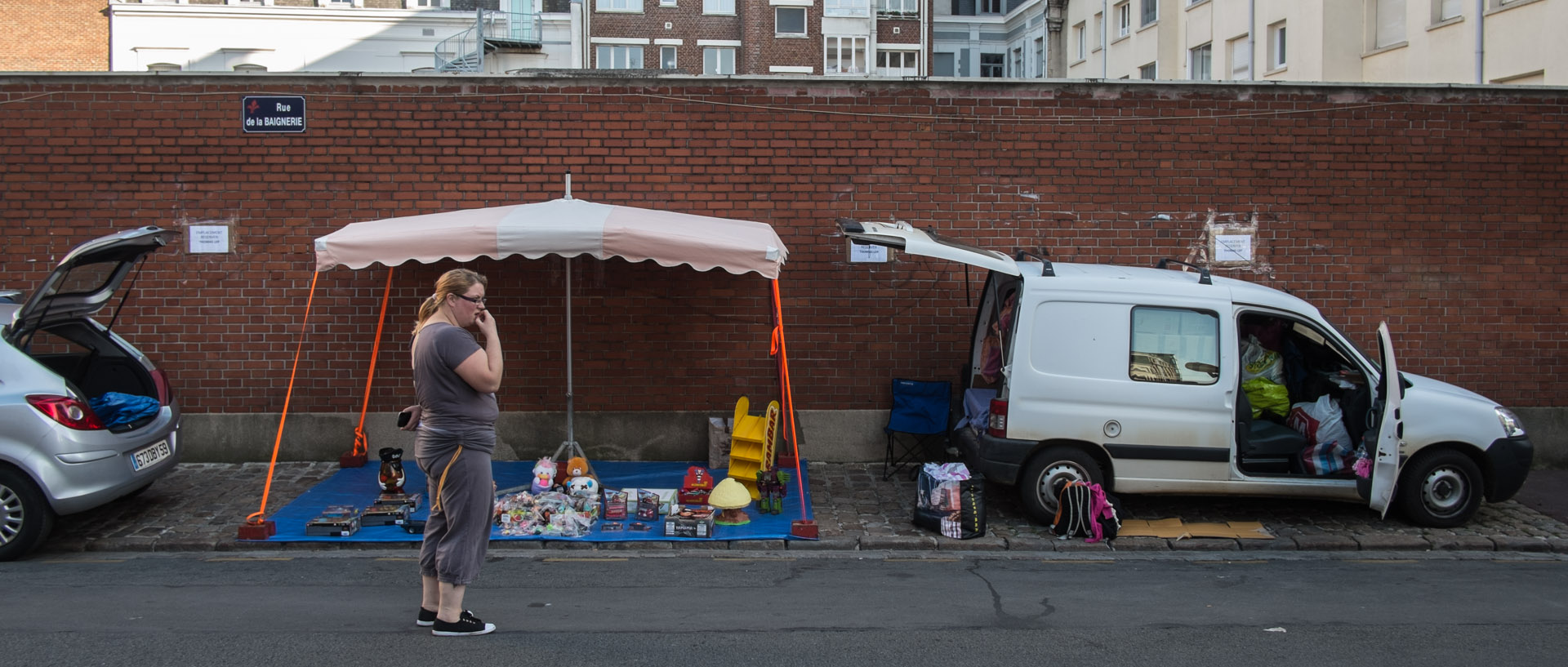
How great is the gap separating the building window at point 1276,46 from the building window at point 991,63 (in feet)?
97.6

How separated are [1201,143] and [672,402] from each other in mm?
5488

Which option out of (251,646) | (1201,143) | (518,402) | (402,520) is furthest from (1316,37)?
(251,646)

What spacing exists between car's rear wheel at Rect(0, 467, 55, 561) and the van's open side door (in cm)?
888

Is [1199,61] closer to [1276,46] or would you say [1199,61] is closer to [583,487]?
[1276,46]

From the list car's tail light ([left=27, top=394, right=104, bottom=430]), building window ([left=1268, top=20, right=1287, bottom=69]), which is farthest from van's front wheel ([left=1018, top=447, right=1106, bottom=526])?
building window ([left=1268, top=20, right=1287, bottom=69])

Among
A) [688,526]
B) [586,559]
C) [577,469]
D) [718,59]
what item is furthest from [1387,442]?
[718,59]

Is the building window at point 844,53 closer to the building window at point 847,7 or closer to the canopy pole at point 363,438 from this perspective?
the building window at point 847,7

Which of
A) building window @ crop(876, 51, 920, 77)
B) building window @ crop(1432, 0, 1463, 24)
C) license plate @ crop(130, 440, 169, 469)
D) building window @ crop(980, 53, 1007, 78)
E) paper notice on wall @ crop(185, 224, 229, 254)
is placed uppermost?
building window @ crop(980, 53, 1007, 78)

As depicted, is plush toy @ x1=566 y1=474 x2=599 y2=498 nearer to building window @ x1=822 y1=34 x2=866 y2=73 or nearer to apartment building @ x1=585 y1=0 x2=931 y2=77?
apartment building @ x1=585 y1=0 x2=931 y2=77

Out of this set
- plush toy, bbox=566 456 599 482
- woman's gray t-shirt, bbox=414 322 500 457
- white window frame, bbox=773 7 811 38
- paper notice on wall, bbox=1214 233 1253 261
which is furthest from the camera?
white window frame, bbox=773 7 811 38

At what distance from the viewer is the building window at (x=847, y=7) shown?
167 ft

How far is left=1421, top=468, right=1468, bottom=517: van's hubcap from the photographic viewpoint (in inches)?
309

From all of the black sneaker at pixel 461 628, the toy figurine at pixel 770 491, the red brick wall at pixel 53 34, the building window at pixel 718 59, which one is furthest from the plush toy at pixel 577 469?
the building window at pixel 718 59

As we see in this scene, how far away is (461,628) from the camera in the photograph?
521 cm
